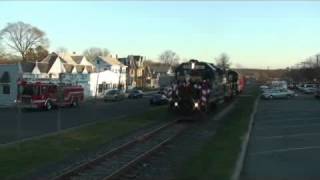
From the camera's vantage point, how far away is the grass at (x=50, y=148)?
1617 cm

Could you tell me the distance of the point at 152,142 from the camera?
24.2 meters

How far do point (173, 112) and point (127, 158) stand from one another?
709 inches

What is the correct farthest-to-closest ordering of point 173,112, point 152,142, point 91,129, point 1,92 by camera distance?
point 1,92
point 173,112
point 91,129
point 152,142

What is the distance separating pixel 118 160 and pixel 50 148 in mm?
3552

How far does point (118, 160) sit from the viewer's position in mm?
18422

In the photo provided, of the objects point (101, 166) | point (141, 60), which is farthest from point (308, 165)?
point (141, 60)

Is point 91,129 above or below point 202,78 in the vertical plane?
below

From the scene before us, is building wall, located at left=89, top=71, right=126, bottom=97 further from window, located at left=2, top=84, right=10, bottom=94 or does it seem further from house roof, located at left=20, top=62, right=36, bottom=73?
window, located at left=2, top=84, right=10, bottom=94

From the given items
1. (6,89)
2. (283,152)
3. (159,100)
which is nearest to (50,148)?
(283,152)

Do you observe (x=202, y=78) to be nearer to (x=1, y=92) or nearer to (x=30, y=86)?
(x=30, y=86)

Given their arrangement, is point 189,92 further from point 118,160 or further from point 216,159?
point 216,159

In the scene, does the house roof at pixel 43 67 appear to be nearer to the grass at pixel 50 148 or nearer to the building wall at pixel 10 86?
the building wall at pixel 10 86

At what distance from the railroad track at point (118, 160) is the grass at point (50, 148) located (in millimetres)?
1121

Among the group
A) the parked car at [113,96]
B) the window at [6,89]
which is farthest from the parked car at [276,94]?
the window at [6,89]
